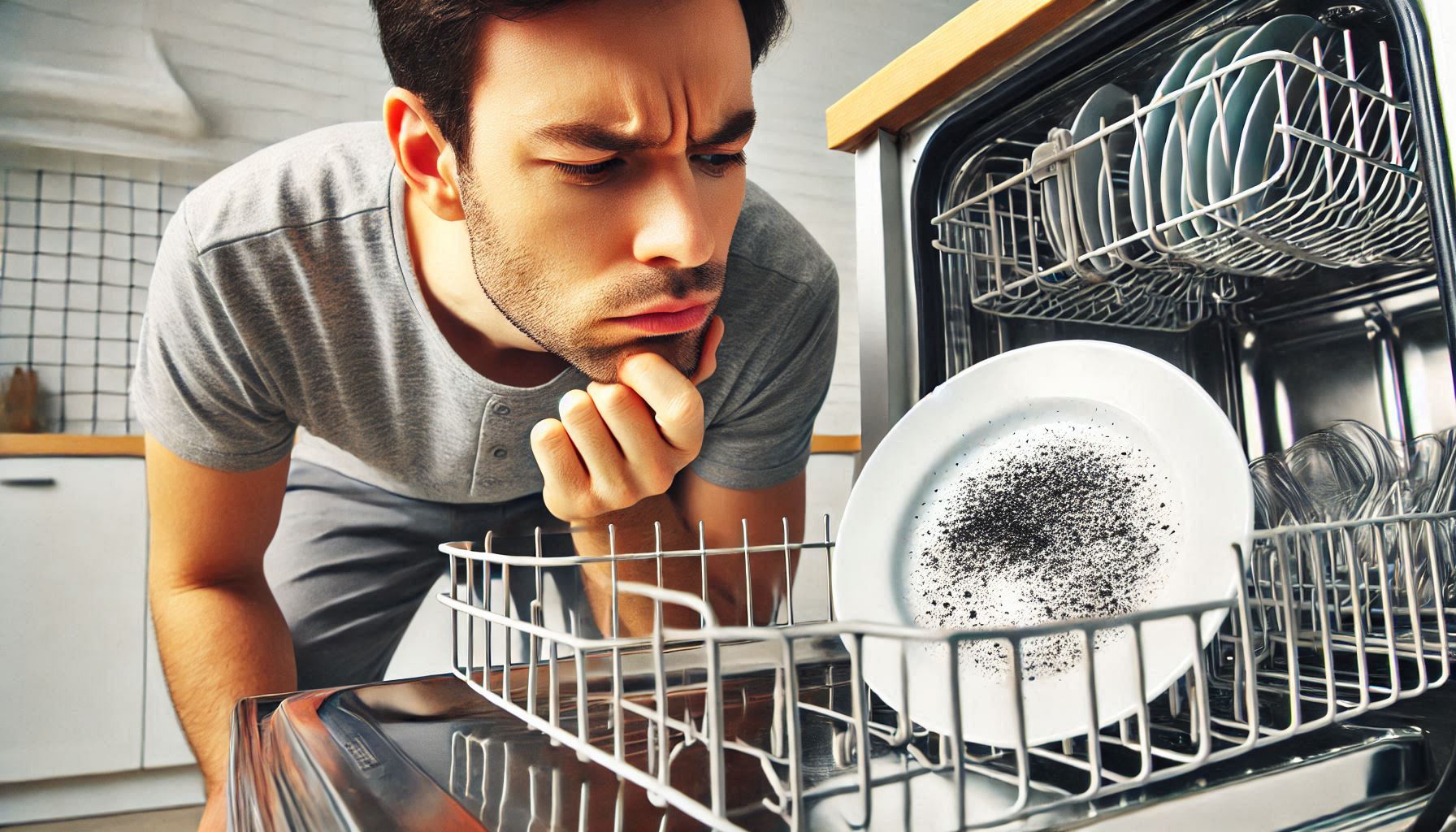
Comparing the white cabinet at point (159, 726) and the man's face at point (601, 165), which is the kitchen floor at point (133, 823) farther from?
the man's face at point (601, 165)

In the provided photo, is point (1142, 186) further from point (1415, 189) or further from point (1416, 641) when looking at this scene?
point (1416, 641)

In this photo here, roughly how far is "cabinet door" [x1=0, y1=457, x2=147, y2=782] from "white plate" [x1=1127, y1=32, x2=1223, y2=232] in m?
1.23

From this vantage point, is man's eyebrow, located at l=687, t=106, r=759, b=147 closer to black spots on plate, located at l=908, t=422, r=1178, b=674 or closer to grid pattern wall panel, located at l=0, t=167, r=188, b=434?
black spots on plate, located at l=908, t=422, r=1178, b=674

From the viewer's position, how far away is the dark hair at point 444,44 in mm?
878

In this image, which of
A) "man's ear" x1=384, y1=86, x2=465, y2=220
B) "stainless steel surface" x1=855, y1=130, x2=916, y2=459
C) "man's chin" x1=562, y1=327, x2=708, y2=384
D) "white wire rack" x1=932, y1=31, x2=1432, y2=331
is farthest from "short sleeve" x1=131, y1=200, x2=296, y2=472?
"white wire rack" x1=932, y1=31, x2=1432, y2=331

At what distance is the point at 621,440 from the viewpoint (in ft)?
3.02

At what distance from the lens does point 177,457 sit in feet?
3.56

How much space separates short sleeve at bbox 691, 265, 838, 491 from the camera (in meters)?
1.17

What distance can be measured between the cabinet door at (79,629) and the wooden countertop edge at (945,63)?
104 cm

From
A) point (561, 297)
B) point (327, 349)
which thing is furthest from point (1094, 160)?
point (327, 349)

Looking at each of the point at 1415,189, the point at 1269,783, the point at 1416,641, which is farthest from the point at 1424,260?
the point at 1269,783

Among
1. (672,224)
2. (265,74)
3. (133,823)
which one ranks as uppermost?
(265,74)

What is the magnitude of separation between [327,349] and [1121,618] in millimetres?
993

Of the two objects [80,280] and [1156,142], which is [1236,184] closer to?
[1156,142]
